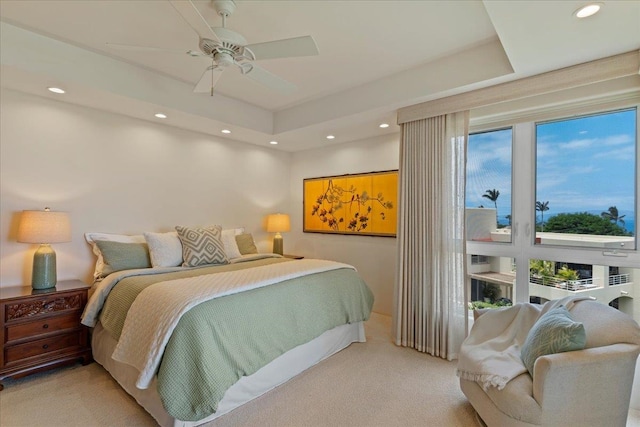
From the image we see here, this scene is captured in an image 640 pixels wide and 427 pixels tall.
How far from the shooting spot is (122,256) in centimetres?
292

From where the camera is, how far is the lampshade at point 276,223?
4.57m

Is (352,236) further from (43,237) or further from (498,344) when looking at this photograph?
(43,237)

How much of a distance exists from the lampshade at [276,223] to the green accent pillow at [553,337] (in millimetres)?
3316

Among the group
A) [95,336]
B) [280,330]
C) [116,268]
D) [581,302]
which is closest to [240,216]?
[116,268]

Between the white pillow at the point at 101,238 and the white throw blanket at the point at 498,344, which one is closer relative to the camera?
the white throw blanket at the point at 498,344

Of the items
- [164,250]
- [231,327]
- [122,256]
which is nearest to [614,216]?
[231,327]

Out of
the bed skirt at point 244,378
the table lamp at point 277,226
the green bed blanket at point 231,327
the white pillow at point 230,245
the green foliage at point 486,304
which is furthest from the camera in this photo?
the table lamp at point 277,226

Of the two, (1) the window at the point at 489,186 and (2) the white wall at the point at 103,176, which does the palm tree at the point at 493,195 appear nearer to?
(1) the window at the point at 489,186

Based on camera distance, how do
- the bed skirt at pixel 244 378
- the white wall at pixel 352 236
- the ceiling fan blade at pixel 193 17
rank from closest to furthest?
1. the ceiling fan blade at pixel 193 17
2. the bed skirt at pixel 244 378
3. the white wall at pixel 352 236

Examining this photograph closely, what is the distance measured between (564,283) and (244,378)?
8.62ft

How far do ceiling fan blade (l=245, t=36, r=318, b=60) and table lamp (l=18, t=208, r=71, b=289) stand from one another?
2.22 m

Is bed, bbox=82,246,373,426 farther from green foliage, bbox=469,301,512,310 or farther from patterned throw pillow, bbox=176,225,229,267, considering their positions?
green foliage, bbox=469,301,512,310

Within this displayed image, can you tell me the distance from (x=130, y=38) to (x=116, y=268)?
1.94m

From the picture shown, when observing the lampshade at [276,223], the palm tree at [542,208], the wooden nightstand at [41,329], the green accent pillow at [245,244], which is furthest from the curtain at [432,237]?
the wooden nightstand at [41,329]
